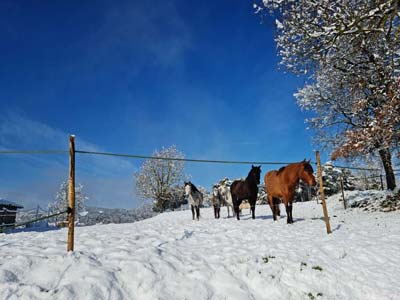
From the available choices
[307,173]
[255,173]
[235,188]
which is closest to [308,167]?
[307,173]

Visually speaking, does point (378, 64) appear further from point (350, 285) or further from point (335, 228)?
point (350, 285)

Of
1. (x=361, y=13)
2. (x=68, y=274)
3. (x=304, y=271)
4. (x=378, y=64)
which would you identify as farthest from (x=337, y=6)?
(x=68, y=274)

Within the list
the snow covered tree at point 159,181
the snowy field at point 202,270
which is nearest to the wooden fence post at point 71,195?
the snowy field at point 202,270

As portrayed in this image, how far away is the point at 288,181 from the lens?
10484mm

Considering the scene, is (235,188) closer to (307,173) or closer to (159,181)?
(307,173)

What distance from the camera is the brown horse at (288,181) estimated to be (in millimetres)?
9805

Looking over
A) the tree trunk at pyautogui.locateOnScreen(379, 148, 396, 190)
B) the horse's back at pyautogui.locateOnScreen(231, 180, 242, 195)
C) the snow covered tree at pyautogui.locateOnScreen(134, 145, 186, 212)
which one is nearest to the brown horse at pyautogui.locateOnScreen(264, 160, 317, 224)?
the horse's back at pyautogui.locateOnScreen(231, 180, 242, 195)

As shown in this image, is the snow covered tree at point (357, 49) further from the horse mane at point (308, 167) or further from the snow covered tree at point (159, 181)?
the snow covered tree at point (159, 181)

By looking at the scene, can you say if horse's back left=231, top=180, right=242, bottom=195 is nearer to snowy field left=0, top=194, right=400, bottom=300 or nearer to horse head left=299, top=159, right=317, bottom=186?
horse head left=299, top=159, right=317, bottom=186

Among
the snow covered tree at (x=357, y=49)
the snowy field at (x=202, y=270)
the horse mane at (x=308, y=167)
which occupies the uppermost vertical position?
the snow covered tree at (x=357, y=49)

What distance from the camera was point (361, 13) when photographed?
26.7 ft

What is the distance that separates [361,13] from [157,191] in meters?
36.1

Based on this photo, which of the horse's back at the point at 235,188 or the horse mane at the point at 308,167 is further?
the horse's back at the point at 235,188

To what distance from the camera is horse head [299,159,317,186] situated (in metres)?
9.64
